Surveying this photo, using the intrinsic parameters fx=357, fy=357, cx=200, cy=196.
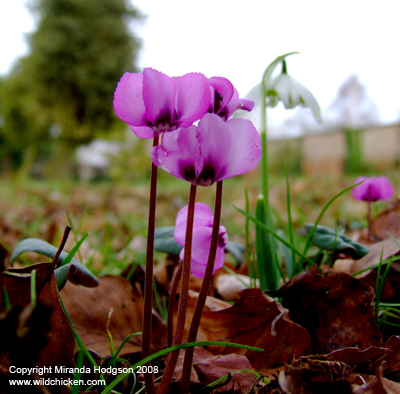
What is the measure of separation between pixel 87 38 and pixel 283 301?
18.8 meters

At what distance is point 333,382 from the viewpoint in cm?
40

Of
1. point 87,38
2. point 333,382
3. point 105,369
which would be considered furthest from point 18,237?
point 87,38

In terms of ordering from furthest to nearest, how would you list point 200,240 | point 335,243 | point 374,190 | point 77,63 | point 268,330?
point 77,63, point 374,190, point 335,243, point 268,330, point 200,240

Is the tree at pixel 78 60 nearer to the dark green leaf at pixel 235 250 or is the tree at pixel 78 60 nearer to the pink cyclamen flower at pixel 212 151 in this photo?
the dark green leaf at pixel 235 250

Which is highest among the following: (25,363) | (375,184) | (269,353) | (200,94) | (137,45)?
(137,45)

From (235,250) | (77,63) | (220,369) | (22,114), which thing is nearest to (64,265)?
(220,369)

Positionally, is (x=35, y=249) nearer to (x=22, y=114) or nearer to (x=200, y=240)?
(x=200, y=240)

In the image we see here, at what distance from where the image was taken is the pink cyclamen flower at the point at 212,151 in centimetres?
43

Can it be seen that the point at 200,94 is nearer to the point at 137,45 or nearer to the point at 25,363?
the point at 25,363

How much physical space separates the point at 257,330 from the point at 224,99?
0.44m

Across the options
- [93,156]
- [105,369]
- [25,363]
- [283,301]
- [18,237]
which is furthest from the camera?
[93,156]

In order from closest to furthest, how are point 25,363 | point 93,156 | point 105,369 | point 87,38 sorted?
point 25,363 < point 105,369 < point 87,38 < point 93,156

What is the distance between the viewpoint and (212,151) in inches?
17.1

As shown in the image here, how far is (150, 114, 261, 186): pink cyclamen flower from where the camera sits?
0.43m
